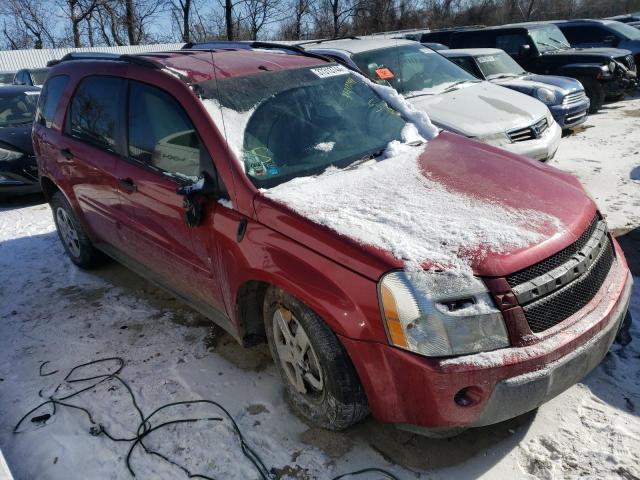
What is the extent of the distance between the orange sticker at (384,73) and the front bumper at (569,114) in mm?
2864

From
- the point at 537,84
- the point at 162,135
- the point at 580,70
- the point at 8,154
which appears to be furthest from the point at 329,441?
the point at 580,70

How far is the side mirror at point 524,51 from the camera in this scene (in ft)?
34.3

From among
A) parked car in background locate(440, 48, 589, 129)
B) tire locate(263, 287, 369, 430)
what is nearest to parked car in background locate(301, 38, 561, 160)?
parked car in background locate(440, 48, 589, 129)

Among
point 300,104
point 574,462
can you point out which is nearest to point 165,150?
point 300,104

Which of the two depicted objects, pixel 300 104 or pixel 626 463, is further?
pixel 300 104

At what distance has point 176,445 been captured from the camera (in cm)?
262

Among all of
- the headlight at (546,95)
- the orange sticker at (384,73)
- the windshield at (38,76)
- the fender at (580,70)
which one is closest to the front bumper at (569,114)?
the headlight at (546,95)

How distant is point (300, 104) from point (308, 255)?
4.15 ft

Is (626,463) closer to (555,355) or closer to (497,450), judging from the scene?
(497,450)

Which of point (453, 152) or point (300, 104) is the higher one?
point (300, 104)

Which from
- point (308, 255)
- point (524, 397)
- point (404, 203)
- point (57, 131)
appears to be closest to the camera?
point (524, 397)

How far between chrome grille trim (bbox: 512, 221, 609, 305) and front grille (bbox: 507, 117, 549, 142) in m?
3.63

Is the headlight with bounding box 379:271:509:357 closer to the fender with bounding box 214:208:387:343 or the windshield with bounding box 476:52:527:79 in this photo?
the fender with bounding box 214:208:387:343

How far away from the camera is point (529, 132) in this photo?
599 centimetres
